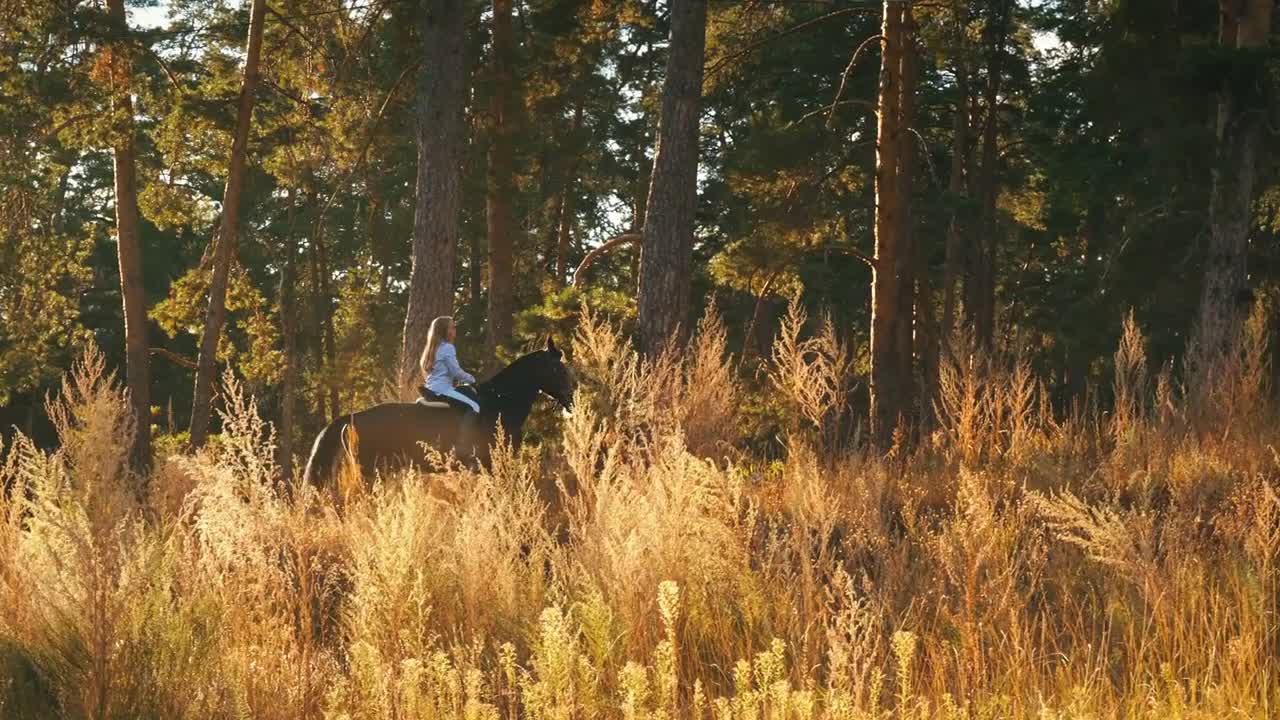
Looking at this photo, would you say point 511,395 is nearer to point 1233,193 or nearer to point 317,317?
point 1233,193

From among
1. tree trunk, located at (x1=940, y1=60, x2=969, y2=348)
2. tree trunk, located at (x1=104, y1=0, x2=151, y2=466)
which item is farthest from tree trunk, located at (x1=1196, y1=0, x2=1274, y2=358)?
tree trunk, located at (x1=104, y1=0, x2=151, y2=466)

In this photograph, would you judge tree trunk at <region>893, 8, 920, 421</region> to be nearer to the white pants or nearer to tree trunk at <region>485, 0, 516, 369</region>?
tree trunk at <region>485, 0, 516, 369</region>

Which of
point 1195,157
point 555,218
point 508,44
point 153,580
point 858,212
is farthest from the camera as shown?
point 555,218

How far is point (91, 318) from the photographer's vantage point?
43688 mm

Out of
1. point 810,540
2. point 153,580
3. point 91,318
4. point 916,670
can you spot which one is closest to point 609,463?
point 810,540

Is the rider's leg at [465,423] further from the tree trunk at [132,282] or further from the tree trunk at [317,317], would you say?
the tree trunk at [317,317]

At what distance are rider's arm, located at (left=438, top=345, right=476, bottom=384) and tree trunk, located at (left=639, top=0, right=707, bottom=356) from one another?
9.09ft

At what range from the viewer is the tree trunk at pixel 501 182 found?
22609 mm

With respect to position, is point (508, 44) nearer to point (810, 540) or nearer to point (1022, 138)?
point (1022, 138)

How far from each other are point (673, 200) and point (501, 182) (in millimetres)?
10124

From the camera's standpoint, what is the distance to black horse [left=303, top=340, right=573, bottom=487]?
11.7m

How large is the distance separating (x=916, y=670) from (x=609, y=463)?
1.68m

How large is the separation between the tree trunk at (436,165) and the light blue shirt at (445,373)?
486cm

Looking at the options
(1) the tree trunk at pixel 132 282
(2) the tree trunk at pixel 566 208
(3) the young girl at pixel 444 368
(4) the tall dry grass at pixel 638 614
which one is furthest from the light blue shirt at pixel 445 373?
(2) the tree trunk at pixel 566 208
